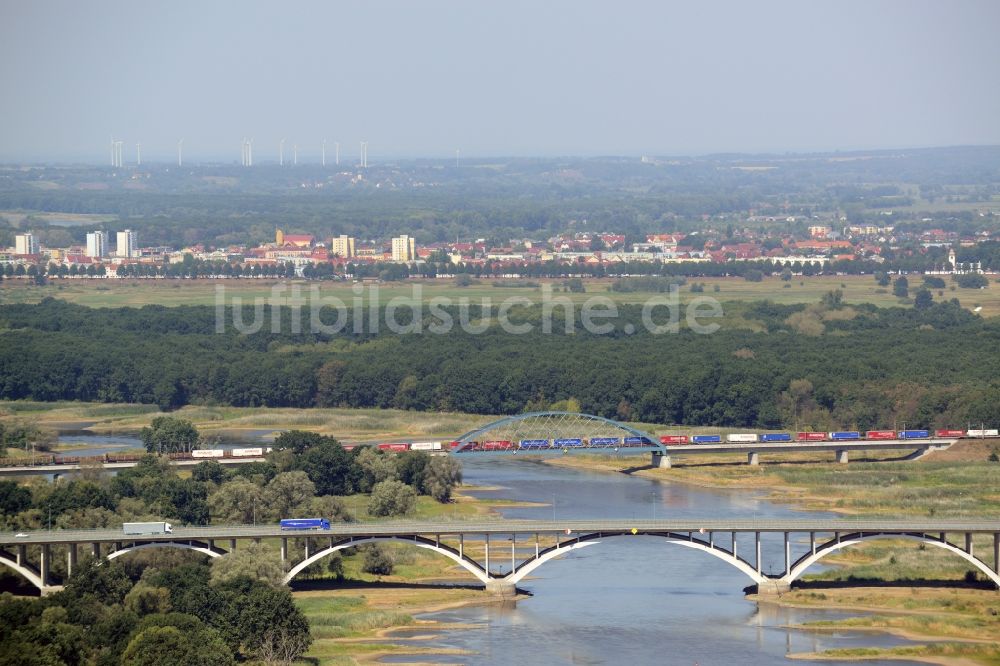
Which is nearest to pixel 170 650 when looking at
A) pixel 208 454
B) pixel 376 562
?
pixel 376 562

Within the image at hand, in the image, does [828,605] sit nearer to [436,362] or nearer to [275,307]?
[436,362]

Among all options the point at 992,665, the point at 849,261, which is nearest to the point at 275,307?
the point at 849,261

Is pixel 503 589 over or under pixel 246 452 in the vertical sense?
under

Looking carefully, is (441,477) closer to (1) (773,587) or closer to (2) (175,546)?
(2) (175,546)

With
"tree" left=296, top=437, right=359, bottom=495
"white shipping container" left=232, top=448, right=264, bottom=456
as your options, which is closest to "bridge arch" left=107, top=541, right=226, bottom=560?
"tree" left=296, top=437, right=359, bottom=495

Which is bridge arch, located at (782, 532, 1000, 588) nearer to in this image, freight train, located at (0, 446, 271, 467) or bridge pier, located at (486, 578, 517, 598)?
bridge pier, located at (486, 578, 517, 598)

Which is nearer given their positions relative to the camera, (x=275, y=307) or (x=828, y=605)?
(x=828, y=605)
